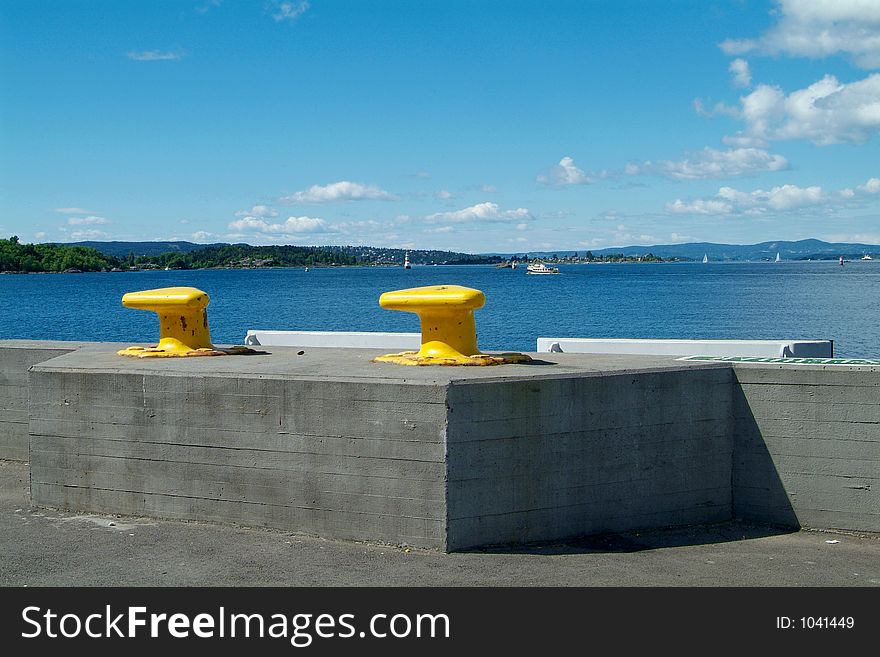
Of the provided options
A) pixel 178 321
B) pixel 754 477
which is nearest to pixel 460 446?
pixel 754 477

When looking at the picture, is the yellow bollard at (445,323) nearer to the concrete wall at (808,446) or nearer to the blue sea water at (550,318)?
the concrete wall at (808,446)

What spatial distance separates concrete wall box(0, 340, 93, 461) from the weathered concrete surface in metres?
2.08

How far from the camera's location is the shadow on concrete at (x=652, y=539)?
313 inches

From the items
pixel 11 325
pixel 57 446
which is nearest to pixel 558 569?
pixel 57 446

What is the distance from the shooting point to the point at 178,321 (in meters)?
10.6

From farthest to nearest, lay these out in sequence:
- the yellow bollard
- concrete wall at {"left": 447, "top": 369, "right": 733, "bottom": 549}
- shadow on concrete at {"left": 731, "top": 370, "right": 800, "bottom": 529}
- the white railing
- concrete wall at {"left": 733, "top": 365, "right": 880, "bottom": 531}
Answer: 1. the white railing
2. the yellow bollard
3. shadow on concrete at {"left": 731, "top": 370, "right": 800, "bottom": 529}
4. concrete wall at {"left": 733, "top": 365, "right": 880, "bottom": 531}
5. concrete wall at {"left": 447, "top": 369, "right": 733, "bottom": 549}

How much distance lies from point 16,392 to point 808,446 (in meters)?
8.50

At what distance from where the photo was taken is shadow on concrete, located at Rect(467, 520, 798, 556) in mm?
7957

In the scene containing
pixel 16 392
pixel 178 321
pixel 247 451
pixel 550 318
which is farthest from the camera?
pixel 550 318

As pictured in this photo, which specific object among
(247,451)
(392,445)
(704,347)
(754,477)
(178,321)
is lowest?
(754,477)

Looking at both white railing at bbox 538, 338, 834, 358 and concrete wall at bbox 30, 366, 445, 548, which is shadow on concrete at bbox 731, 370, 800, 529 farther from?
concrete wall at bbox 30, 366, 445, 548

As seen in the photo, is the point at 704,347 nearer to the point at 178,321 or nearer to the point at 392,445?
the point at 392,445

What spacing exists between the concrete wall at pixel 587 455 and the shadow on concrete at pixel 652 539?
0.28 feet

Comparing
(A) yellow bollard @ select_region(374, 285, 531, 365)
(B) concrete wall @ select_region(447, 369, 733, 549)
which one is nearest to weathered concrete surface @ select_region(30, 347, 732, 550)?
(B) concrete wall @ select_region(447, 369, 733, 549)
